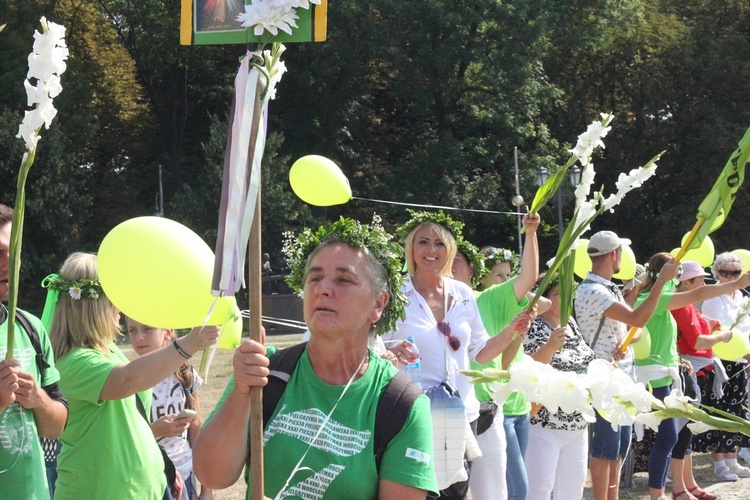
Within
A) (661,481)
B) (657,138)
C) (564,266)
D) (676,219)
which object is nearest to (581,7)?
(657,138)

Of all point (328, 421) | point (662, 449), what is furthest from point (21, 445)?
point (662, 449)

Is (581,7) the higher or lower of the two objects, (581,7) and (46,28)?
the higher

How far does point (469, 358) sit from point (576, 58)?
32.7 m

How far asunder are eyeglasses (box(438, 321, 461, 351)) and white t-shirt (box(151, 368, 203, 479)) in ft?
4.36

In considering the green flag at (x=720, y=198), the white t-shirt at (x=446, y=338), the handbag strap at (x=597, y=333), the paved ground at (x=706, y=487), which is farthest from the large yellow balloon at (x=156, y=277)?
the paved ground at (x=706, y=487)

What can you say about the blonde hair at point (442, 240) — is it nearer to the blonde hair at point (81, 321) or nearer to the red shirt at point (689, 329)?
the blonde hair at point (81, 321)

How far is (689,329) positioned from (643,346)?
1.10m

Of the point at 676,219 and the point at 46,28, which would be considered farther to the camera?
the point at 676,219

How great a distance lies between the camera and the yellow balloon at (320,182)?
7148 mm

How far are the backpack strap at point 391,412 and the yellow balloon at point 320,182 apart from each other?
4273 mm

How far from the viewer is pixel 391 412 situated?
9.12 ft

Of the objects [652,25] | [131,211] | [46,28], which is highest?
[652,25]

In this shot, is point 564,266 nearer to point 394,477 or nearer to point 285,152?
point 394,477

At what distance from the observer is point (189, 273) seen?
3.61 metres
